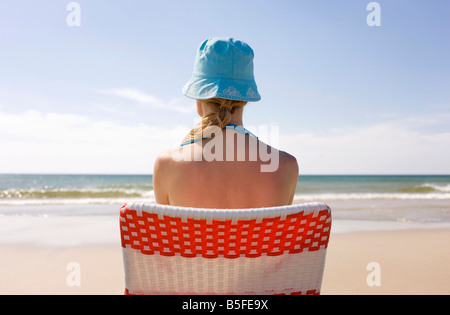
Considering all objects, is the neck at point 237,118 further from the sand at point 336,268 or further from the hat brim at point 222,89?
the sand at point 336,268

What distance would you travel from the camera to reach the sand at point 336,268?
4441 millimetres

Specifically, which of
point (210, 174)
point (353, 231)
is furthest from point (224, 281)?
point (353, 231)

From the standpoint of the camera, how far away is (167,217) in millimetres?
1088

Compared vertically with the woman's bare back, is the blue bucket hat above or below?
above

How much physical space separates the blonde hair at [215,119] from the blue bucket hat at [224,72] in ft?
0.21

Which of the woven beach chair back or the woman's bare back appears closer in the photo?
the woven beach chair back

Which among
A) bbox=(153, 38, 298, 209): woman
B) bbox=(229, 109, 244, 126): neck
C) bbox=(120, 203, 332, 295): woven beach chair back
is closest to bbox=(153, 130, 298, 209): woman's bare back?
bbox=(153, 38, 298, 209): woman

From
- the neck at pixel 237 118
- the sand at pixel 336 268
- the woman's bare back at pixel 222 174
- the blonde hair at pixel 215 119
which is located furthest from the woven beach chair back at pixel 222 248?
the sand at pixel 336 268

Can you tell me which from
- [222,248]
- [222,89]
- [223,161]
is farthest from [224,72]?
[222,248]

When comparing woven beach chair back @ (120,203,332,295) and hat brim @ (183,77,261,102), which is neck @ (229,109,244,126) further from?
woven beach chair back @ (120,203,332,295)

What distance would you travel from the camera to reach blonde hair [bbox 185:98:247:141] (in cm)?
161

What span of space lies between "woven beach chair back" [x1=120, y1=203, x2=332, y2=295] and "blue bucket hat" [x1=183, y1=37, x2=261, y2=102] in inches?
26.8

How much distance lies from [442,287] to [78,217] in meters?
8.60

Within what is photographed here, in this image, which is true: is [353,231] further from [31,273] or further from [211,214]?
[211,214]
